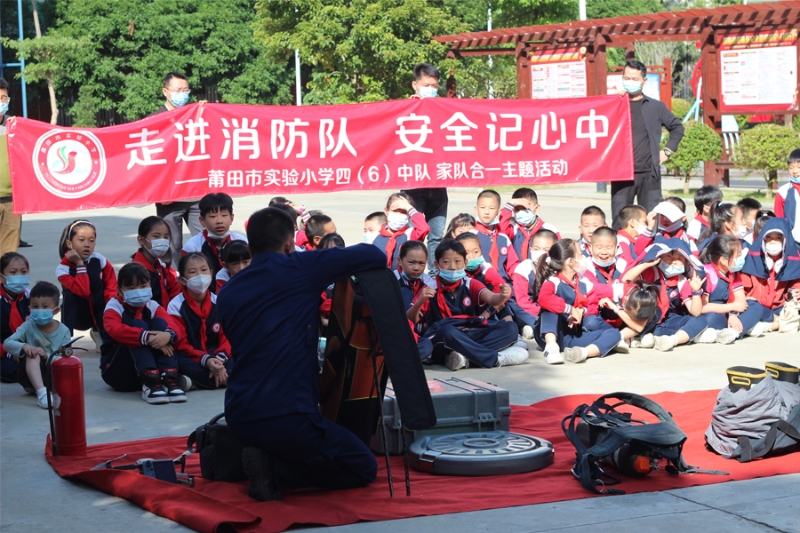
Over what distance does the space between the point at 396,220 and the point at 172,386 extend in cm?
282

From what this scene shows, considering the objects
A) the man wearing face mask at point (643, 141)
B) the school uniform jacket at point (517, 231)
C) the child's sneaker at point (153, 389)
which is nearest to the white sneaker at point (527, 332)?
the school uniform jacket at point (517, 231)

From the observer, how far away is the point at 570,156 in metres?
10.1

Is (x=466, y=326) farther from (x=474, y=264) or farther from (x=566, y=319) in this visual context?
(x=566, y=319)

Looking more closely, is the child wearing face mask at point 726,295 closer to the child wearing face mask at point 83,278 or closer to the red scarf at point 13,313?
the child wearing face mask at point 83,278

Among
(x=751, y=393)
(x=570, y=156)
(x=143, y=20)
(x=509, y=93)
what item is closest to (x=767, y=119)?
(x=509, y=93)

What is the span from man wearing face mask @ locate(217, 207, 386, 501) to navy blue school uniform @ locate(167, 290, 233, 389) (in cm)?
231

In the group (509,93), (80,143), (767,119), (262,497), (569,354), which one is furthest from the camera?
(767,119)

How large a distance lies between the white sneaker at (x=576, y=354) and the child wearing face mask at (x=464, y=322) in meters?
0.32

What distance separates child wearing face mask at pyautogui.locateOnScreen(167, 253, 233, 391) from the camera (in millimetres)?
6922

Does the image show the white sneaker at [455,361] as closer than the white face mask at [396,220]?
Yes

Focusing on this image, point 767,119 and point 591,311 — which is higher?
point 767,119

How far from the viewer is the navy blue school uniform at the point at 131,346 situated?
6637mm

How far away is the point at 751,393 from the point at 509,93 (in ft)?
90.9

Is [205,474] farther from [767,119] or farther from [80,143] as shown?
[767,119]
